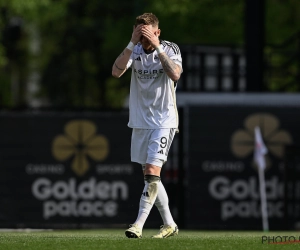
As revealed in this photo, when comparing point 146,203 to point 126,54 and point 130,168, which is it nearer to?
point 126,54

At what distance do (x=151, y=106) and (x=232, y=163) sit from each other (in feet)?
26.1

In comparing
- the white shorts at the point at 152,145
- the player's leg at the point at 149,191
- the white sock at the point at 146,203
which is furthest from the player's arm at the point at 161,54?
the white sock at the point at 146,203

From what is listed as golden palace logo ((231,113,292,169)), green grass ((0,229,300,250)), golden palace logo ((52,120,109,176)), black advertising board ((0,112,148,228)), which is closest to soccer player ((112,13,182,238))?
green grass ((0,229,300,250))

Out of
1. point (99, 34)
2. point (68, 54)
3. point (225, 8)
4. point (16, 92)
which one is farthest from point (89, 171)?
point (16, 92)

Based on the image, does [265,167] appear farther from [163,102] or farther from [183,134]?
[163,102]

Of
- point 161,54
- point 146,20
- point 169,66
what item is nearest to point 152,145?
point 169,66

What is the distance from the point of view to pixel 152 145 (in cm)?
1192

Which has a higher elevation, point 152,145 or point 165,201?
point 152,145

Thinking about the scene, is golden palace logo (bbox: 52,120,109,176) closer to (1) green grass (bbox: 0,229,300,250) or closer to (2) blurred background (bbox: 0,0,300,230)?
(2) blurred background (bbox: 0,0,300,230)

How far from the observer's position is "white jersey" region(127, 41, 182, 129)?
12000 mm

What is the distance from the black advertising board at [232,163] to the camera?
64.7 feet

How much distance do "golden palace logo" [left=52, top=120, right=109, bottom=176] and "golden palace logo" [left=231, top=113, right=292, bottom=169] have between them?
7.79ft

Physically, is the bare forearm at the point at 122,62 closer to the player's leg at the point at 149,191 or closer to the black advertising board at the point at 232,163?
the player's leg at the point at 149,191

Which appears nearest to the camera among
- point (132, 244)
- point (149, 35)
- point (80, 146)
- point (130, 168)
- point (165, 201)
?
point (132, 244)
